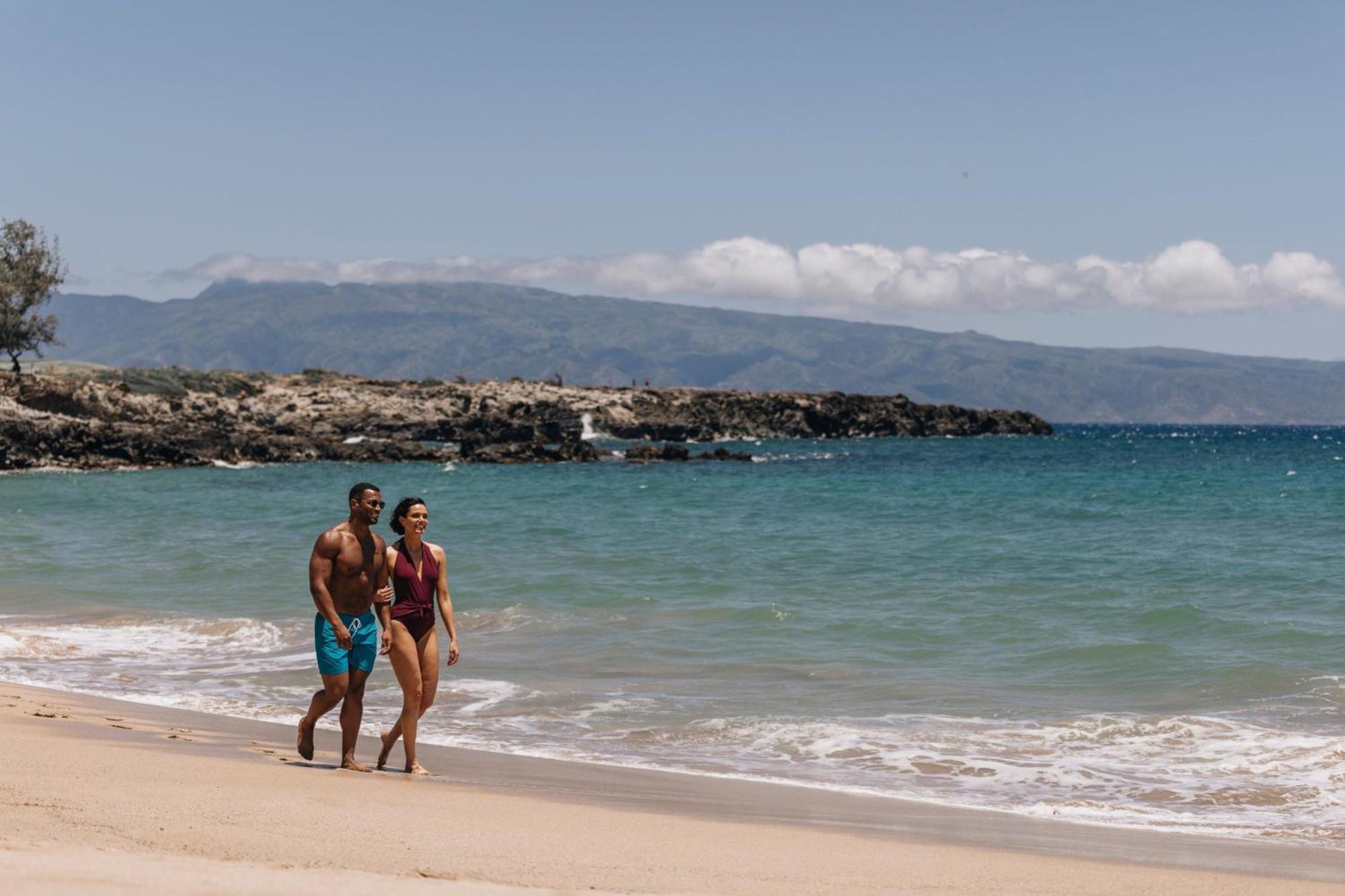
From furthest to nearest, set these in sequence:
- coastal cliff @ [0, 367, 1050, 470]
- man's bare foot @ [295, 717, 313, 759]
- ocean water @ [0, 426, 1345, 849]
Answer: coastal cliff @ [0, 367, 1050, 470]
ocean water @ [0, 426, 1345, 849]
man's bare foot @ [295, 717, 313, 759]

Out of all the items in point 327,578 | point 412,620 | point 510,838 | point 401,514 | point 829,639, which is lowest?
point 829,639

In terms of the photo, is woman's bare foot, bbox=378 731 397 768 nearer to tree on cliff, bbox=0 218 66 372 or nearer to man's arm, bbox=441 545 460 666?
man's arm, bbox=441 545 460 666

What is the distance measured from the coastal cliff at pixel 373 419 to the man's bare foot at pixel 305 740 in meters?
47.2

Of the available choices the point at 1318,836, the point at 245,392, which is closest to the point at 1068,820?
the point at 1318,836

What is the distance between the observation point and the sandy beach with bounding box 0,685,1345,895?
17.3 ft

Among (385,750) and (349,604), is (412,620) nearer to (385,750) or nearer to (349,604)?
(349,604)

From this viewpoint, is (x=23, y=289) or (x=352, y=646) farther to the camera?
(x=23, y=289)

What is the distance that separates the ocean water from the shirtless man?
5.94 feet

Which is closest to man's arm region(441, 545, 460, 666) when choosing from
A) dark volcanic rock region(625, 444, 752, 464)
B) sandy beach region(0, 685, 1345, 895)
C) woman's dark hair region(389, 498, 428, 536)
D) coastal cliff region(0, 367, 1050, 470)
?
woman's dark hair region(389, 498, 428, 536)

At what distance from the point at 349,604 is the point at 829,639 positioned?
25.9 feet

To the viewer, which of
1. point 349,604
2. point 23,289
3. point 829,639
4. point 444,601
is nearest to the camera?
A: point 349,604

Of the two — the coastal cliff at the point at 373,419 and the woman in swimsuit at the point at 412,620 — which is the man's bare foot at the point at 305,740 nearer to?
the woman in swimsuit at the point at 412,620

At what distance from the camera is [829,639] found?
15.2 meters

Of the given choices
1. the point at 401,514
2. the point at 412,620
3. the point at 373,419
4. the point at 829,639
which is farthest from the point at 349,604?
the point at 373,419
